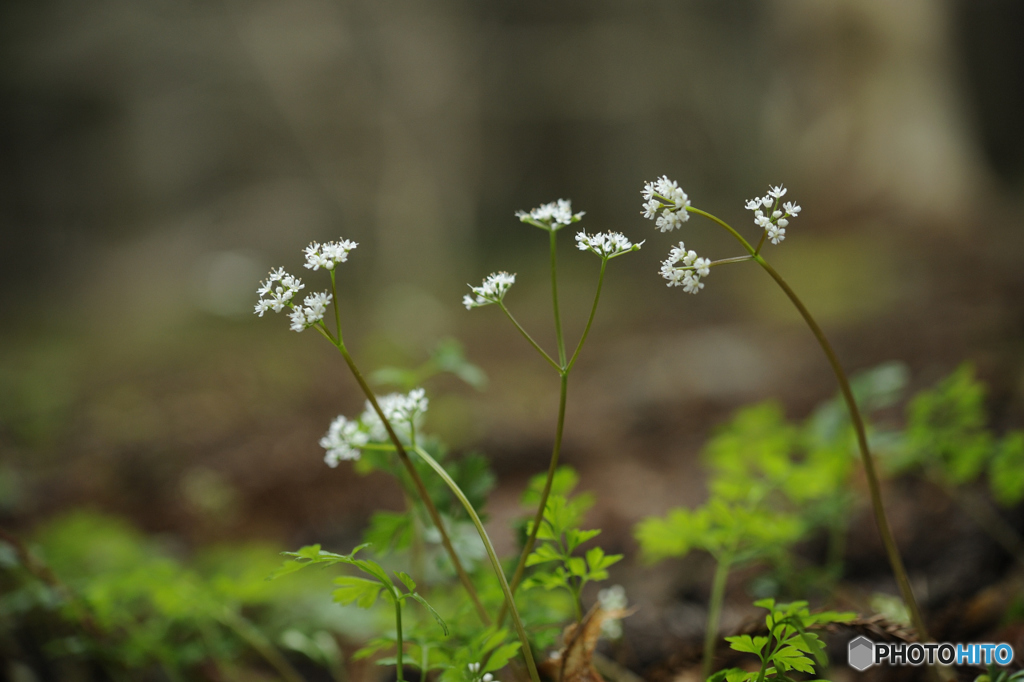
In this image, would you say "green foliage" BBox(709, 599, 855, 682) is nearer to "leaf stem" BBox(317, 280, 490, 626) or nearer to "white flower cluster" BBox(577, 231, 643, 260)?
"leaf stem" BBox(317, 280, 490, 626)

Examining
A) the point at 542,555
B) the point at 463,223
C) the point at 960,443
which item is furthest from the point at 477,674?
the point at 463,223

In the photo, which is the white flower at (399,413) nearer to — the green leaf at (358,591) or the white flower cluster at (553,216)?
the green leaf at (358,591)

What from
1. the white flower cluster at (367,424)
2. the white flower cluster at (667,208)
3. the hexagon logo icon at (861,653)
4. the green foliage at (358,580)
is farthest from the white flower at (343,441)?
the hexagon logo icon at (861,653)

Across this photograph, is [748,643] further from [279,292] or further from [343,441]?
[279,292]

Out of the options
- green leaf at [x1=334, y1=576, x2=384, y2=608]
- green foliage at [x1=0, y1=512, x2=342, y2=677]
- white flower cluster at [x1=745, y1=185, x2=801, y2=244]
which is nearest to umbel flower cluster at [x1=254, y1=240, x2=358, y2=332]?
green leaf at [x1=334, y1=576, x2=384, y2=608]

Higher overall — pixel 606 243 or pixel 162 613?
pixel 606 243

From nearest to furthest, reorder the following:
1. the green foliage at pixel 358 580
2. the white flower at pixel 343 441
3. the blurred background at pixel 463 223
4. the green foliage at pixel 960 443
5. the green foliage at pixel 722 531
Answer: the green foliage at pixel 358 580 < the white flower at pixel 343 441 < the green foliage at pixel 722 531 < the green foliage at pixel 960 443 < the blurred background at pixel 463 223
